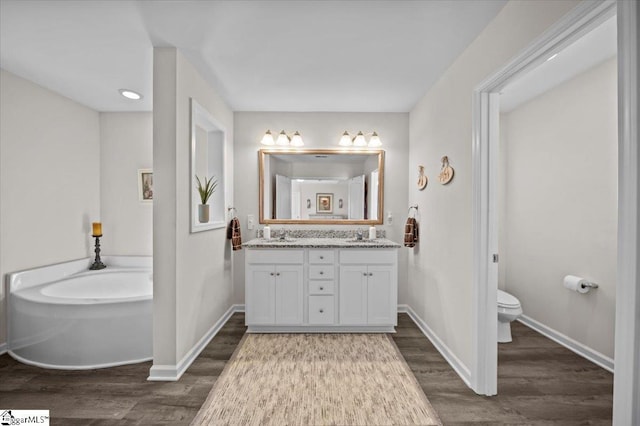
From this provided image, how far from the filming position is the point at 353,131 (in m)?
3.77

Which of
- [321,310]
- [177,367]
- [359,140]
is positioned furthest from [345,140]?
[177,367]

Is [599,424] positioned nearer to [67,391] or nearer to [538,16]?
[538,16]

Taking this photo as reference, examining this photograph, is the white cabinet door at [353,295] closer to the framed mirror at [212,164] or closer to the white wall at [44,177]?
the framed mirror at [212,164]

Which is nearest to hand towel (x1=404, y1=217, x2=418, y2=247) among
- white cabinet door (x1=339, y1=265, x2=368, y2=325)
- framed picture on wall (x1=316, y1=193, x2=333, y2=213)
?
white cabinet door (x1=339, y1=265, x2=368, y2=325)

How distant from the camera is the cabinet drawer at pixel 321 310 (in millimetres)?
3123

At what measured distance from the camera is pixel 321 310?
123 inches

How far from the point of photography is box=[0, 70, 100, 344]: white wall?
2.67 metres

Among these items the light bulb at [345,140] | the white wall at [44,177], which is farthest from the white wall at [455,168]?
the white wall at [44,177]

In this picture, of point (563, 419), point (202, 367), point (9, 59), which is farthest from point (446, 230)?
point (9, 59)

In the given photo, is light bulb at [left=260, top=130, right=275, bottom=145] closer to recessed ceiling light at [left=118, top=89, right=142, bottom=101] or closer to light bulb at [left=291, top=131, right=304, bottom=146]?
light bulb at [left=291, top=131, right=304, bottom=146]

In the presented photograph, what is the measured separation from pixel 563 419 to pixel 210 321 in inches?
106

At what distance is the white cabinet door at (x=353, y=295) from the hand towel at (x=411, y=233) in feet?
1.99

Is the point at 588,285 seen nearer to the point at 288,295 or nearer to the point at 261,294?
the point at 288,295

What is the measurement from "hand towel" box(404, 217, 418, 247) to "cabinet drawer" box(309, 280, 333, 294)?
96 centimetres
